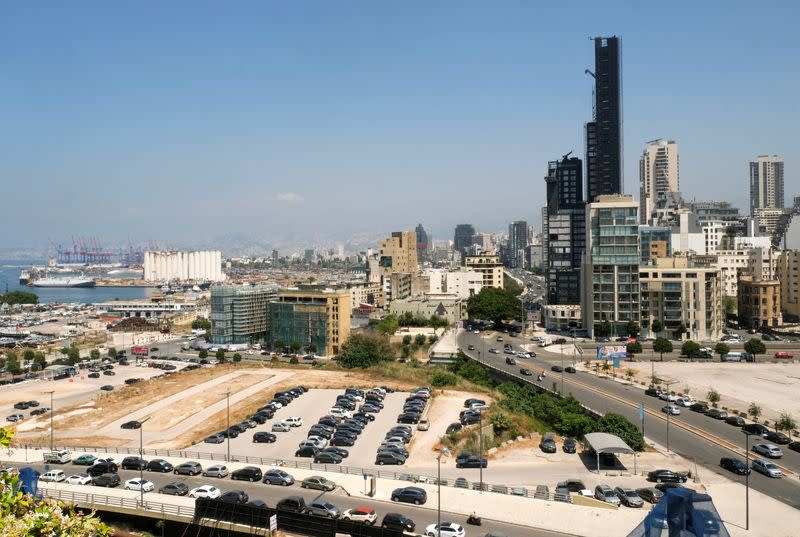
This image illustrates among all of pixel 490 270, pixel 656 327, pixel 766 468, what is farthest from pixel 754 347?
pixel 490 270

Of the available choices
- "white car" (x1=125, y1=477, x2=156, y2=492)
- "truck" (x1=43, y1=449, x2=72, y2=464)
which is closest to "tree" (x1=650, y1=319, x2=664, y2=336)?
"white car" (x1=125, y1=477, x2=156, y2=492)

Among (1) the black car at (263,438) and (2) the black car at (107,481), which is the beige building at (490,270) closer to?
(1) the black car at (263,438)

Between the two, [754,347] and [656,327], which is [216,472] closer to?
[754,347]

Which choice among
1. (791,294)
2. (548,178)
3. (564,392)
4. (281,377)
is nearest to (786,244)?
(791,294)

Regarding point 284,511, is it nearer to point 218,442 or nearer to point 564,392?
point 218,442

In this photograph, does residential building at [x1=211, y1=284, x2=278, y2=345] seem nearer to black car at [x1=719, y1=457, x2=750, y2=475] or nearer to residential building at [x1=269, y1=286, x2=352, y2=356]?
residential building at [x1=269, y1=286, x2=352, y2=356]

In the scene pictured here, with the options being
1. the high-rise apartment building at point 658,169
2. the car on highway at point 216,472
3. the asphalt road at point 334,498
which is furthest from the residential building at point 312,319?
the high-rise apartment building at point 658,169
